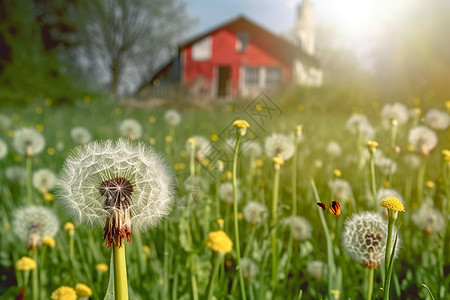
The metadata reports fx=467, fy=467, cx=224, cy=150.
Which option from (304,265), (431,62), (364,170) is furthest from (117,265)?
(431,62)

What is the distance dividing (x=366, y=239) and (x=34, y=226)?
1.08 metres

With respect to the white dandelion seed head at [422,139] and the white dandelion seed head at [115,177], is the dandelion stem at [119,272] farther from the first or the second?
the white dandelion seed head at [422,139]

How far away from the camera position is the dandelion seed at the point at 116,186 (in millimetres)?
666

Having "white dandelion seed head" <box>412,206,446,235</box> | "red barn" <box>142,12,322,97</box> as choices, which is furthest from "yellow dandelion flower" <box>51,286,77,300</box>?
"red barn" <box>142,12,322,97</box>

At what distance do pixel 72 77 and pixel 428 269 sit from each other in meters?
16.3

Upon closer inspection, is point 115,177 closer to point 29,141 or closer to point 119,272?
point 119,272

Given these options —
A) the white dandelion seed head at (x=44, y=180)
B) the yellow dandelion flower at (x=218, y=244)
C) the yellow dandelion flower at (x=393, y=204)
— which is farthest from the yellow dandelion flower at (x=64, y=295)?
the white dandelion seed head at (x=44, y=180)

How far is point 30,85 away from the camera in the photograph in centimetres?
1504

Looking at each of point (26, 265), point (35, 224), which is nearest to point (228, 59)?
point (35, 224)

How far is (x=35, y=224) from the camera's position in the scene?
1.58m

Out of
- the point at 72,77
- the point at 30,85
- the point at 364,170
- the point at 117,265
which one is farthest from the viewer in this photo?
the point at 72,77

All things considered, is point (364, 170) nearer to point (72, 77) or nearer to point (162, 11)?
point (72, 77)

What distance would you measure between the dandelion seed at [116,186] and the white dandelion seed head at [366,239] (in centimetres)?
55

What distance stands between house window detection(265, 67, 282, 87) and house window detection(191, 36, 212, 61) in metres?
3.48
